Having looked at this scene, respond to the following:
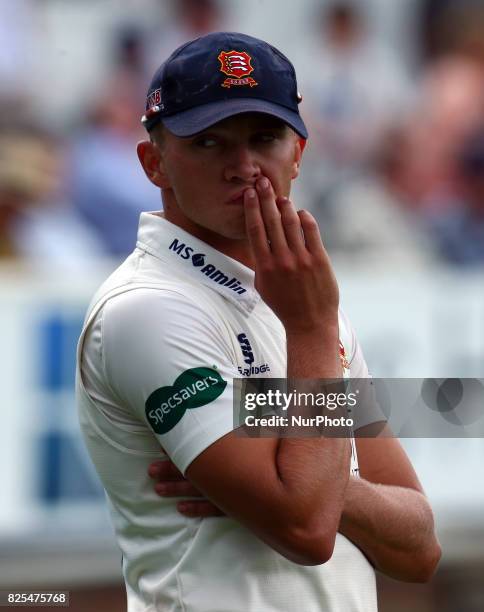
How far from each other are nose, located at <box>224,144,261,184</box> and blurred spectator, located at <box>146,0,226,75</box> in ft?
19.4

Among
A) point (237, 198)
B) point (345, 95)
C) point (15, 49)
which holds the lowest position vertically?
point (237, 198)

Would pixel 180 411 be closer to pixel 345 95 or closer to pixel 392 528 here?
pixel 392 528

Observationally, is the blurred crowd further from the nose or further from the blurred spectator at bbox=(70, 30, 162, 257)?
the nose

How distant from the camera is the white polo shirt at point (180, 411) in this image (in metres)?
2.67

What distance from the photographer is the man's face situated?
9.31ft

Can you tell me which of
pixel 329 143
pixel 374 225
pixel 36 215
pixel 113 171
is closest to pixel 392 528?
pixel 36 215

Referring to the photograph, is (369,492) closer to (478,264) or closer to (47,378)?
(47,378)

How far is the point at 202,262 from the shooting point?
2.93 m

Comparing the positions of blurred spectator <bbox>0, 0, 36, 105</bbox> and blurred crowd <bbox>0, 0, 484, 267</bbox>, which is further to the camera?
blurred spectator <bbox>0, 0, 36, 105</bbox>

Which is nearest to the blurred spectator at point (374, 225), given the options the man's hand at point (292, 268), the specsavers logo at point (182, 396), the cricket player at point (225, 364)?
the cricket player at point (225, 364)

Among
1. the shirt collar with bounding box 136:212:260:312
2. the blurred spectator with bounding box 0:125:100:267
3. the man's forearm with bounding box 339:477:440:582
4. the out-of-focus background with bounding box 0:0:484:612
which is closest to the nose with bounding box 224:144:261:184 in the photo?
the shirt collar with bounding box 136:212:260:312

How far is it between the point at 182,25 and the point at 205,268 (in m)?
6.05

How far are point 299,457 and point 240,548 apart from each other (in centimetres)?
29

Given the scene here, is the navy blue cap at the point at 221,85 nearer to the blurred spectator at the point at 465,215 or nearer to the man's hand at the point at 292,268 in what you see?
the man's hand at the point at 292,268
